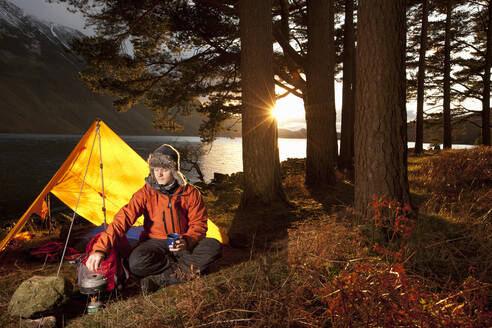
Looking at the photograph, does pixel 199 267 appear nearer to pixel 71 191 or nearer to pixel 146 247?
pixel 146 247

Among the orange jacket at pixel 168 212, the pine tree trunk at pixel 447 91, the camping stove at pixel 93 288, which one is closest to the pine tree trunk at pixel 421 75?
the pine tree trunk at pixel 447 91

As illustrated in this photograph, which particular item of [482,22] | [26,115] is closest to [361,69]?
[482,22]

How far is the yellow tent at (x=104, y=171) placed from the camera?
4.29 metres

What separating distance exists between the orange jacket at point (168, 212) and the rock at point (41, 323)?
3.19ft

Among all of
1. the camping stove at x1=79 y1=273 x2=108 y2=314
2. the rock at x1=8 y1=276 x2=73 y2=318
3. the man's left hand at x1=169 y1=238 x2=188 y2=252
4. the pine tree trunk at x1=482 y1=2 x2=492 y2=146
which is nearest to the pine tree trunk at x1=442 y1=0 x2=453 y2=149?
the pine tree trunk at x1=482 y1=2 x2=492 y2=146

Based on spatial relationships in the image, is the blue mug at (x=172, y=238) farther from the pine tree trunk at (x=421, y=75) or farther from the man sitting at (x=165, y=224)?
the pine tree trunk at (x=421, y=75)

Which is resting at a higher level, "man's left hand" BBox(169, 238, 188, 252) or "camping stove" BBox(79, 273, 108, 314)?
"man's left hand" BBox(169, 238, 188, 252)

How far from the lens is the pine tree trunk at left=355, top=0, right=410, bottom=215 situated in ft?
12.2

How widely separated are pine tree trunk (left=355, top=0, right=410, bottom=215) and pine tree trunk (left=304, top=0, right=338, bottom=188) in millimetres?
4045

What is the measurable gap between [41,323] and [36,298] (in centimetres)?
21

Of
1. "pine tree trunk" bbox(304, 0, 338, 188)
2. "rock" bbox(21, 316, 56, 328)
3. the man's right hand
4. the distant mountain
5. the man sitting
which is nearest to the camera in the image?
"rock" bbox(21, 316, 56, 328)

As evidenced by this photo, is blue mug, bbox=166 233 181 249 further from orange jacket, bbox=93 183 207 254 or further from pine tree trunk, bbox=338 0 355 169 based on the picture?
pine tree trunk, bbox=338 0 355 169

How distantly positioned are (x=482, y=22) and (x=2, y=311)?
80.4 ft

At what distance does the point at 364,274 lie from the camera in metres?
2.27
